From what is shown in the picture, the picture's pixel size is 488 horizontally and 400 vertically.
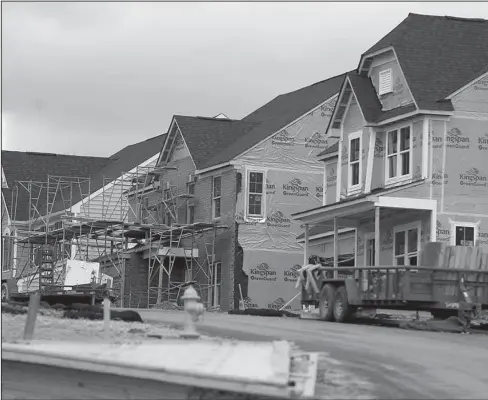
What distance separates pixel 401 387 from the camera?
16844 mm

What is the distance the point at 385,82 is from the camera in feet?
→ 135

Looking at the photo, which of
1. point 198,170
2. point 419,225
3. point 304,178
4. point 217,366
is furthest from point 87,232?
point 217,366

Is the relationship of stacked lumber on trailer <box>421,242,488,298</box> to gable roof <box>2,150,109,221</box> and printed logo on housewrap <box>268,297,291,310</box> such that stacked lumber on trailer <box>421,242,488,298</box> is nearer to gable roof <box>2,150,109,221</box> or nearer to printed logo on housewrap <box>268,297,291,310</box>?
printed logo on housewrap <box>268,297,291,310</box>

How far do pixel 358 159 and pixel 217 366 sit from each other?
29.0 metres

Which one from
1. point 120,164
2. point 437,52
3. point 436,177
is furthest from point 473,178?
point 120,164

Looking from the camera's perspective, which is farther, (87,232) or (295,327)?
(87,232)

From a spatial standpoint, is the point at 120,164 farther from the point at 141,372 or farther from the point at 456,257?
the point at 141,372

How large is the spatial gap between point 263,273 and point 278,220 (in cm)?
Answer: 222

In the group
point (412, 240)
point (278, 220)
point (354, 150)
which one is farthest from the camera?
point (278, 220)

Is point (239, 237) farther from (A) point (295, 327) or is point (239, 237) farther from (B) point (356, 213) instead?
(A) point (295, 327)

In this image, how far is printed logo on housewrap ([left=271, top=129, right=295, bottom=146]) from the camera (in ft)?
168

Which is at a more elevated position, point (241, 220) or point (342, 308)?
point (241, 220)

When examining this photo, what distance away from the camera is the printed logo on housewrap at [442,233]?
125ft

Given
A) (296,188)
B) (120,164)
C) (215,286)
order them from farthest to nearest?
1. (120,164)
2. (215,286)
3. (296,188)
